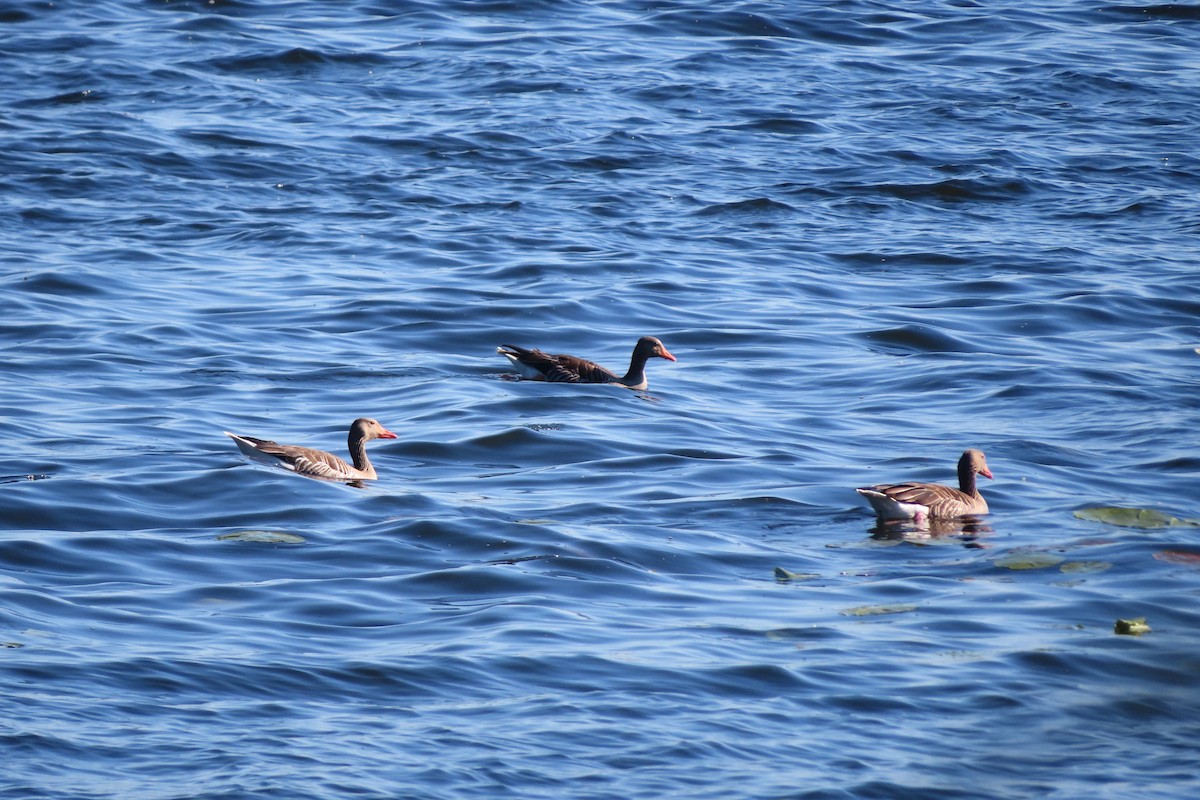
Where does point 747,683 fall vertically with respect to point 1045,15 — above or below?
below

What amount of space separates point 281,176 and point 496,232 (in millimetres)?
3525

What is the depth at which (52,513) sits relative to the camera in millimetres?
11406

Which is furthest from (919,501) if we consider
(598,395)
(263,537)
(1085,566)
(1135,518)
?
(598,395)

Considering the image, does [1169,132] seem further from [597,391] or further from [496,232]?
[597,391]

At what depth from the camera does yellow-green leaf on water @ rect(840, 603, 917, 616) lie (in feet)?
30.8

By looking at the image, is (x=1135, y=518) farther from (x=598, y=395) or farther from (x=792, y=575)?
(x=598, y=395)

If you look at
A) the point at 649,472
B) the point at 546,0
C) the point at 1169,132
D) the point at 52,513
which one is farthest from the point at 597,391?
the point at 546,0

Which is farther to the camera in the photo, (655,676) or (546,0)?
(546,0)

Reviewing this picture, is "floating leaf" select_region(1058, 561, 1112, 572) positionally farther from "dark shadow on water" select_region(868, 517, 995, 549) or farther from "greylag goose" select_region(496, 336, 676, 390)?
"greylag goose" select_region(496, 336, 676, 390)

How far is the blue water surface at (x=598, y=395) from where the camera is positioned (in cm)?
782

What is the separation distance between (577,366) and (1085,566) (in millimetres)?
6889

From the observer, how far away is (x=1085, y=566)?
1025 cm

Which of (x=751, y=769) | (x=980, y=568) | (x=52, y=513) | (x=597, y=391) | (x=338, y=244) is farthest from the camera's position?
(x=338, y=244)

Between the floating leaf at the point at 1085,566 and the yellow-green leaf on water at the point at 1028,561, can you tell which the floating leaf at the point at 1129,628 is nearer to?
the floating leaf at the point at 1085,566
